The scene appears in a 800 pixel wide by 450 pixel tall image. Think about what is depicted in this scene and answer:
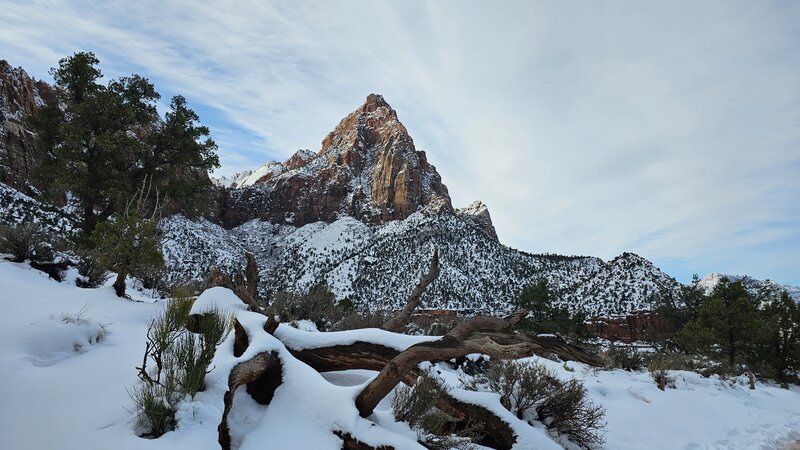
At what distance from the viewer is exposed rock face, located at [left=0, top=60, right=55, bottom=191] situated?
164 ft

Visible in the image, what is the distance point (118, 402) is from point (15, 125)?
251ft

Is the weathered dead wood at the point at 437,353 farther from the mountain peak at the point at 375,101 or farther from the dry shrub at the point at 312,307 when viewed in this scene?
the mountain peak at the point at 375,101

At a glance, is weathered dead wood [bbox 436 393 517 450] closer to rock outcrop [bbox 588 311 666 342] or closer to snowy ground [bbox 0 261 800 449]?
snowy ground [bbox 0 261 800 449]

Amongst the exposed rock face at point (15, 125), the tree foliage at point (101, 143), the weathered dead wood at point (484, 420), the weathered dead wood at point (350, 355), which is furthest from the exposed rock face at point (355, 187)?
the weathered dead wood at point (350, 355)

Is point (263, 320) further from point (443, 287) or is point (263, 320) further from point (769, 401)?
point (443, 287)

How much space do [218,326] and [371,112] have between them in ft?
612

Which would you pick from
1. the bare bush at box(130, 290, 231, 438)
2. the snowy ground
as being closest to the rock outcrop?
the snowy ground

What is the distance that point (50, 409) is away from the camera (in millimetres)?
3582

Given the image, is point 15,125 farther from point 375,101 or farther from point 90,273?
point 375,101

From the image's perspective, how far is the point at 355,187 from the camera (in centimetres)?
15588

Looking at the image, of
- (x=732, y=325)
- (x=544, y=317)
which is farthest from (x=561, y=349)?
(x=544, y=317)

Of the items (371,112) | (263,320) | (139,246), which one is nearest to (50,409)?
(263,320)

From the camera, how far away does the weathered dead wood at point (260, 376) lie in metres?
3.99

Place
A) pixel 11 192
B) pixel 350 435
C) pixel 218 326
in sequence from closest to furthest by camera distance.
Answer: pixel 350 435, pixel 218 326, pixel 11 192
